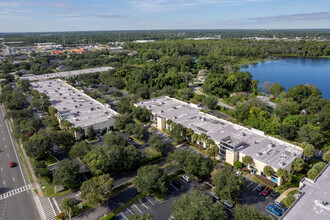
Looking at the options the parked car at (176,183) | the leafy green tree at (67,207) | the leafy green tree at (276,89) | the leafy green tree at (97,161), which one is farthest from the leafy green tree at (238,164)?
the leafy green tree at (276,89)

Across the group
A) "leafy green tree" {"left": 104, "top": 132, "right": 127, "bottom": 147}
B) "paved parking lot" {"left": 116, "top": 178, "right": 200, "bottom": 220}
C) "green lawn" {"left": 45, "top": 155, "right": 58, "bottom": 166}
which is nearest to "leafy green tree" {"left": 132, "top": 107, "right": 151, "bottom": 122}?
"leafy green tree" {"left": 104, "top": 132, "right": 127, "bottom": 147}

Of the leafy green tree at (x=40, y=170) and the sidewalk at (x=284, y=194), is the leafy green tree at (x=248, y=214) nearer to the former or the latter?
the sidewalk at (x=284, y=194)

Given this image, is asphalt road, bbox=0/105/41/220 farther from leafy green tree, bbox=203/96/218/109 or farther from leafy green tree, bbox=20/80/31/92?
leafy green tree, bbox=203/96/218/109

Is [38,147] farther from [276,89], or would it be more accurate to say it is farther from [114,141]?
[276,89]

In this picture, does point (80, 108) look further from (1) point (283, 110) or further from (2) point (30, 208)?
(1) point (283, 110)

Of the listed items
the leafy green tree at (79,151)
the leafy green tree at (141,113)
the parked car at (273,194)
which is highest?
the leafy green tree at (141,113)

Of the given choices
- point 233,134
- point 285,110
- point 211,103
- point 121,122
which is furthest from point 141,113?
point 285,110
